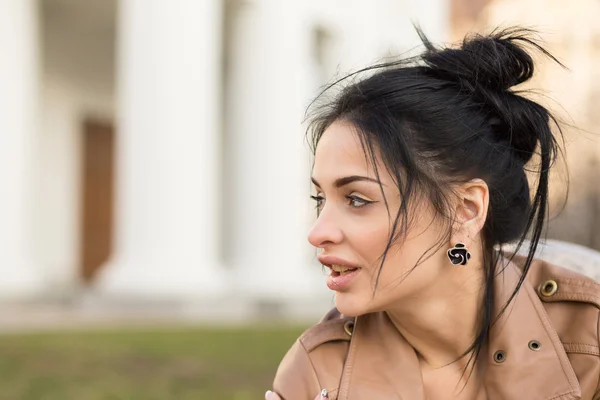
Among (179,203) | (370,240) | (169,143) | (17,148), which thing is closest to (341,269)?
(370,240)

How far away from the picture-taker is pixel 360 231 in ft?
7.58

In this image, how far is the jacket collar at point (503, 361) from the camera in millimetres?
2340

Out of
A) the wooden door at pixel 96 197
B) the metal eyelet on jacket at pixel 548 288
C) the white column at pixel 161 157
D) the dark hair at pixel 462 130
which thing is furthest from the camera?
the wooden door at pixel 96 197

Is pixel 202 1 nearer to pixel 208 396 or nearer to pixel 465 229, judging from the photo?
pixel 208 396

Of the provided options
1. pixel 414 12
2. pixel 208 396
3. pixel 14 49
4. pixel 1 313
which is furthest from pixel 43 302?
pixel 414 12

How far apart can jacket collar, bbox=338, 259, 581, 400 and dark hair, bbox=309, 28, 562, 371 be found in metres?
0.06

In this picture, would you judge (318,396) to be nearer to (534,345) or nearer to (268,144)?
(534,345)

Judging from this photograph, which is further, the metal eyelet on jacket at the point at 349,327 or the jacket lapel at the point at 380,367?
the metal eyelet on jacket at the point at 349,327

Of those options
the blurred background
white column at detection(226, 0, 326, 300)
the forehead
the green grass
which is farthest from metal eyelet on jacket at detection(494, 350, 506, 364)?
white column at detection(226, 0, 326, 300)

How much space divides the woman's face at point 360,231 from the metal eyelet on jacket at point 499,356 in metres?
0.29

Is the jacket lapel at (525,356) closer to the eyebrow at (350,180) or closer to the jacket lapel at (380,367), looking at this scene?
the jacket lapel at (380,367)

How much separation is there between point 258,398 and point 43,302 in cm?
857

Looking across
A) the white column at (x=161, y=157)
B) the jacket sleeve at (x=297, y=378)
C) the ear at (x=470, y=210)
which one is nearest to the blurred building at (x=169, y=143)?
the white column at (x=161, y=157)

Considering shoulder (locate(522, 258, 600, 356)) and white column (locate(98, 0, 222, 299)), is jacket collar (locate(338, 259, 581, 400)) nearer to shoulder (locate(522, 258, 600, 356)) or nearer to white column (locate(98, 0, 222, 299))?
shoulder (locate(522, 258, 600, 356))
